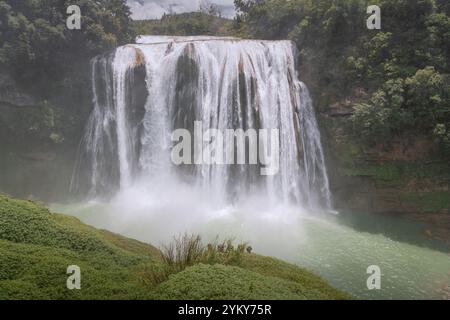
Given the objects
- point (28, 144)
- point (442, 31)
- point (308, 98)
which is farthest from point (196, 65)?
point (442, 31)

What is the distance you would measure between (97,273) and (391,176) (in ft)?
53.8

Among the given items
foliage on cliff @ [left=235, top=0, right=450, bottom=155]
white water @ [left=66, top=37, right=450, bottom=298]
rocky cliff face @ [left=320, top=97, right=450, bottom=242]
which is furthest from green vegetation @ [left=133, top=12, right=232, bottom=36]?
rocky cliff face @ [left=320, top=97, right=450, bottom=242]

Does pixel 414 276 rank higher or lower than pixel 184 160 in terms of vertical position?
lower

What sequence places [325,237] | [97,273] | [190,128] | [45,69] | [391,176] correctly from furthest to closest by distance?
[45,69] → [190,128] → [391,176] → [325,237] → [97,273]

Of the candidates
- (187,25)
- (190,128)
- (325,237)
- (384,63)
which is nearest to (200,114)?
(190,128)

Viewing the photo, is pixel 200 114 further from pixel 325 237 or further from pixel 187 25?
pixel 187 25

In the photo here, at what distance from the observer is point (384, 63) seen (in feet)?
66.7

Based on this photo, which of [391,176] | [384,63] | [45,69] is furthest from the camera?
[45,69]

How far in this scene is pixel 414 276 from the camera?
1320 cm

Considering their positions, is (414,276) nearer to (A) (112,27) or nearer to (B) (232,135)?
(B) (232,135)

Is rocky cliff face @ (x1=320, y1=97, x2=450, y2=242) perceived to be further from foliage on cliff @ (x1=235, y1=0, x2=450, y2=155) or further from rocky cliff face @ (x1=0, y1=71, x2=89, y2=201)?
rocky cliff face @ (x1=0, y1=71, x2=89, y2=201)

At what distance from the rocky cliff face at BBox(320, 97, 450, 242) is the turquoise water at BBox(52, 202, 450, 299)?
84 cm
